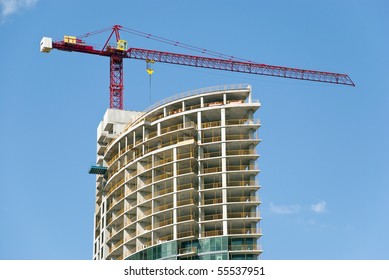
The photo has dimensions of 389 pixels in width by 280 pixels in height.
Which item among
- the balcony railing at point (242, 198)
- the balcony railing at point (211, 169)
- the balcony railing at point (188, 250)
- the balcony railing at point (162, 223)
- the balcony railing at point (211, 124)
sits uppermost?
the balcony railing at point (211, 124)

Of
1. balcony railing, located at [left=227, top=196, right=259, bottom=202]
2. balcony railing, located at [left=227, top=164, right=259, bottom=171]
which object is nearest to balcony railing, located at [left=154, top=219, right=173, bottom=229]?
balcony railing, located at [left=227, top=196, right=259, bottom=202]

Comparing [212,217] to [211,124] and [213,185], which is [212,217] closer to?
[213,185]

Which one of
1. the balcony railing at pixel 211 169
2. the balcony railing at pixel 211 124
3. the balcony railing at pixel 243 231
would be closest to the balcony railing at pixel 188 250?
the balcony railing at pixel 243 231

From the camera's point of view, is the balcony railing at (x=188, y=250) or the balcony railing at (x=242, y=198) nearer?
the balcony railing at (x=188, y=250)

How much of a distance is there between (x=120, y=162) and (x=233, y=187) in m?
32.7

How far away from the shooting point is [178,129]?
6836 inches

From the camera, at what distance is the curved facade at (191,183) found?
536ft

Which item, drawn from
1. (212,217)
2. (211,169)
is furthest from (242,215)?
(211,169)

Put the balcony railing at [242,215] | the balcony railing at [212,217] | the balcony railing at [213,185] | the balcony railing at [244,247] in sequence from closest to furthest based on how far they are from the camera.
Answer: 1. the balcony railing at [244,247]
2. the balcony railing at [242,215]
3. the balcony railing at [212,217]
4. the balcony railing at [213,185]

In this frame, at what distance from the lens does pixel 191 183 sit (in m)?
168

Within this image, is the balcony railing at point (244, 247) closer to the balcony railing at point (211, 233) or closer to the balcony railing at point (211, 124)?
the balcony railing at point (211, 233)

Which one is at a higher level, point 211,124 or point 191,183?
point 211,124
